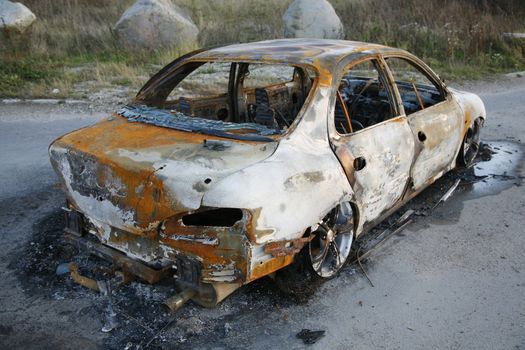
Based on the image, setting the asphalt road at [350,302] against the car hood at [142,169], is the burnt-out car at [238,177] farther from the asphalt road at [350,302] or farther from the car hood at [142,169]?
the asphalt road at [350,302]

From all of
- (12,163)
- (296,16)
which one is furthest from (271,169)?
(296,16)

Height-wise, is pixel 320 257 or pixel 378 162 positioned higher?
pixel 378 162

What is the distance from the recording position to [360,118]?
521 cm

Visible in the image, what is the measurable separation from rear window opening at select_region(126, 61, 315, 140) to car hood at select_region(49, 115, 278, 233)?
20 cm

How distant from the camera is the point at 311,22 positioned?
13227mm

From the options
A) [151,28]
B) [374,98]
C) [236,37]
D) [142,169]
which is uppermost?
[142,169]

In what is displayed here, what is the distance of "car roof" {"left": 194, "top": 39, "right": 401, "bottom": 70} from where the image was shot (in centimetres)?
365

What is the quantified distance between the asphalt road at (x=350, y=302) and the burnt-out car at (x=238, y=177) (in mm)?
291

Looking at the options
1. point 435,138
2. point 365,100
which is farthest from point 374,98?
point 435,138

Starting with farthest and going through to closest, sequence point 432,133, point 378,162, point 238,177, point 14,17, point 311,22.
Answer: point 311,22 → point 14,17 → point 432,133 → point 378,162 → point 238,177

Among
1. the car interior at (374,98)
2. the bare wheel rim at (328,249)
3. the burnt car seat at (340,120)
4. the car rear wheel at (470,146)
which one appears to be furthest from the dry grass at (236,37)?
the bare wheel rim at (328,249)

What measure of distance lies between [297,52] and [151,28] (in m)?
9.77

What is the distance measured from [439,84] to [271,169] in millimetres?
2779

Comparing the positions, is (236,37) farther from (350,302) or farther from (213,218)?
(213,218)
